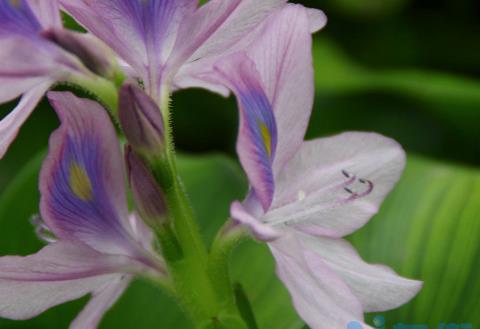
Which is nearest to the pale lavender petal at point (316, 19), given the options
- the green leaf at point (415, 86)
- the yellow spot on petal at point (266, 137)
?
the yellow spot on petal at point (266, 137)

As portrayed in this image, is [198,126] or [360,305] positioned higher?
[360,305]

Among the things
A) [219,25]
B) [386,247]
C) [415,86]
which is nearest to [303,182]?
[219,25]

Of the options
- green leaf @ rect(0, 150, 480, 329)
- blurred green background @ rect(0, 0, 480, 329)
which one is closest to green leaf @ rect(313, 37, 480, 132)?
blurred green background @ rect(0, 0, 480, 329)

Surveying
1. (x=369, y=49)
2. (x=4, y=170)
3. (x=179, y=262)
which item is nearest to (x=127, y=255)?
(x=179, y=262)

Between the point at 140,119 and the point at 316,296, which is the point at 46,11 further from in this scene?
the point at 316,296

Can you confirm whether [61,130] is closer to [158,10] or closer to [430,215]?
[158,10]

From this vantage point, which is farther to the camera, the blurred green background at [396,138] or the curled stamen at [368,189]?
the blurred green background at [396,138]

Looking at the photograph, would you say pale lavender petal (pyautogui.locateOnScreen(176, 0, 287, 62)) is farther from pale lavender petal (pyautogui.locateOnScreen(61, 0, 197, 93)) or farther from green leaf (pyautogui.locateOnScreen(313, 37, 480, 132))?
green leaf (pyautogui.locateOnScreen(313, 37, 480, 132))

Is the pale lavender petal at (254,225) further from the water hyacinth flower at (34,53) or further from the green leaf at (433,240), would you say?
the green leaf at (433,240)
